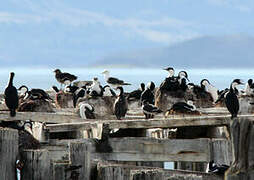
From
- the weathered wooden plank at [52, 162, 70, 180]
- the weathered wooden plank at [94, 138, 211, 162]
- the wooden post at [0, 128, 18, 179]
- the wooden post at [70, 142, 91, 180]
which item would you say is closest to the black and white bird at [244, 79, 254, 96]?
the weathered wooden plank at [94, 138, 211, 162]

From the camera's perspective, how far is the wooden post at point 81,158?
9.69 meters

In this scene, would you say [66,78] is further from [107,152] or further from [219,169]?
[219,169]

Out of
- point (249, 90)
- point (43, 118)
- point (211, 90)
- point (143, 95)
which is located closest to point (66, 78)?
point (211, 90)

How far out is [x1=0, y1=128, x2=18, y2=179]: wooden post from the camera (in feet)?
31.1

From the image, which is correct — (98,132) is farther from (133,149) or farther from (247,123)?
(247,123)

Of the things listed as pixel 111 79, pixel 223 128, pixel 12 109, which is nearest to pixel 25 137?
pixel 223 128

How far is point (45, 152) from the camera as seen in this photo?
31.3 feet

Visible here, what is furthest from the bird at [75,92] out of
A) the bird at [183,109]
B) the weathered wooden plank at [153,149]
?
the weathered wooden plank at [153,149]

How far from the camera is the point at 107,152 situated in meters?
13.2

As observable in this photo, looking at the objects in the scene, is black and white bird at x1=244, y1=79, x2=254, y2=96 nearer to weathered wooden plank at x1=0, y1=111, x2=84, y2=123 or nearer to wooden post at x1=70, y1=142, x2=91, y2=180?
weathered wooden plank at x1=0, y1=111, x2=84, y2=123

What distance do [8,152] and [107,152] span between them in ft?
12.3

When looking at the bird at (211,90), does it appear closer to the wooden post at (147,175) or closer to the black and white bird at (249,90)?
the black and white bird at (249,90)

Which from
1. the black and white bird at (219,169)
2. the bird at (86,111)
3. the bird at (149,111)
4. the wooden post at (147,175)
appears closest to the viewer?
the wooden post at (147,175)

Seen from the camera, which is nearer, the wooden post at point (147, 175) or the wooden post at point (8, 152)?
the wooden post at point (147, 175)
